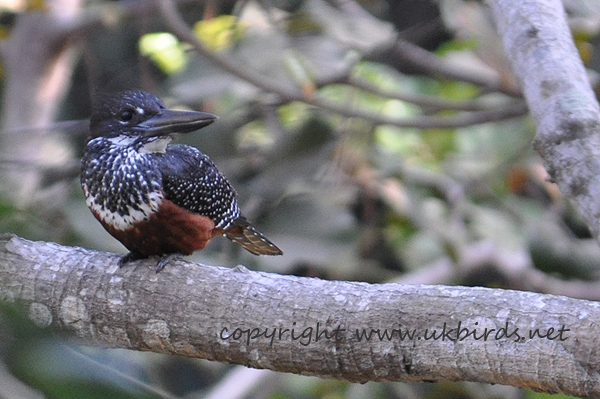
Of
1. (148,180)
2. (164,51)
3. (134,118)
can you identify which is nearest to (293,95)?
(164,51)

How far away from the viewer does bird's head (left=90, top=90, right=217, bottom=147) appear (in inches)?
96.5

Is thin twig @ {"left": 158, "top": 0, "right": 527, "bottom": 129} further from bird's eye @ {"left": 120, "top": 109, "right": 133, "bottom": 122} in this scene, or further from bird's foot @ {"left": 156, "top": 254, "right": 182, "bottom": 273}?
bird's foot @ {"left": 156, "top": 254, "right": 182, "bottom": 273}

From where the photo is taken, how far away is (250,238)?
282cm

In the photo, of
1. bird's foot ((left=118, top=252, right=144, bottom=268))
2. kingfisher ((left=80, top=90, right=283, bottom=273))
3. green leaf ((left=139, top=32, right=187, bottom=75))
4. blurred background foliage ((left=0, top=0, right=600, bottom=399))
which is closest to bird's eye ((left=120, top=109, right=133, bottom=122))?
kingfisher ((left=80, top=90, right=283, bottom=273))

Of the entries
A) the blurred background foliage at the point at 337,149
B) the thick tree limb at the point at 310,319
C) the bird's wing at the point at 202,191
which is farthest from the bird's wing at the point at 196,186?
the blurred background foliage at the point at 337,149

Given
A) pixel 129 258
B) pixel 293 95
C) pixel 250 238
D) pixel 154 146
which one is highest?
pixel 154 146

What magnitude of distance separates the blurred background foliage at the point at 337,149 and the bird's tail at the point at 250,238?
2.26ft

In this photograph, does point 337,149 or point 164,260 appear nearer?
point 164,260

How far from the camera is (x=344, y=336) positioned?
5.41 feet

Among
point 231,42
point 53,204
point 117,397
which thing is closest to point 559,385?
point 117,397

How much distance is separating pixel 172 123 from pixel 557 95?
1140mm

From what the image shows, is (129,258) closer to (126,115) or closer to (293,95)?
(126,115)

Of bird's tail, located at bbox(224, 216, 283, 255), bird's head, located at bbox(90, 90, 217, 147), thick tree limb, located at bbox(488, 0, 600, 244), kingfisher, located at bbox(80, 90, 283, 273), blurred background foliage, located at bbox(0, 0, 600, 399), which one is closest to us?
thick tree limb, located at bbox(488, 0, 600, 244)

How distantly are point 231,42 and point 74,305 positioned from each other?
2.42m
